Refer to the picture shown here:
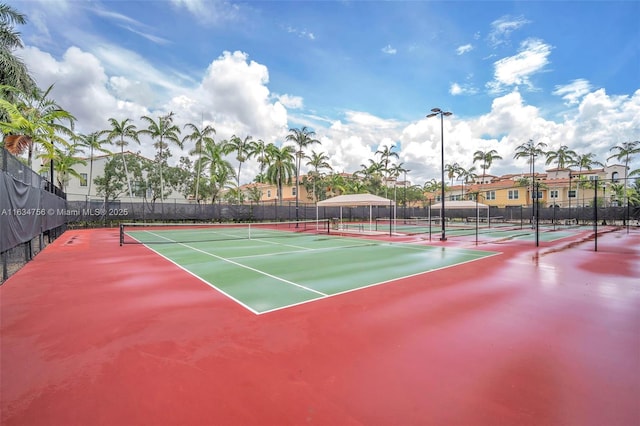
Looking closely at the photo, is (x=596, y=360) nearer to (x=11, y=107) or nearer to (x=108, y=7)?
(x=108, y=7)

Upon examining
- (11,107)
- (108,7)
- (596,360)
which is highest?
(108,7)

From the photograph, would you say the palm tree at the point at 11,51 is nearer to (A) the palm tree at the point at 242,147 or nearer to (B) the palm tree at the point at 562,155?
(A) the palm tree at the point at 242,147

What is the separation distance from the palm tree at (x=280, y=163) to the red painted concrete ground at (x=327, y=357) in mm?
32324

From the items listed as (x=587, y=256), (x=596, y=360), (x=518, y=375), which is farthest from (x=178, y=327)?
(x=587, y=256)

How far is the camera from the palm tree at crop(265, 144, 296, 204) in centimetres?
3828

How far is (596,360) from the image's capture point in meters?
3.80

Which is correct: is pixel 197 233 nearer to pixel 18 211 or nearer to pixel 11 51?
pixel 11 51

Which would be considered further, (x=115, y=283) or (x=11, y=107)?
(x=11, y=107)

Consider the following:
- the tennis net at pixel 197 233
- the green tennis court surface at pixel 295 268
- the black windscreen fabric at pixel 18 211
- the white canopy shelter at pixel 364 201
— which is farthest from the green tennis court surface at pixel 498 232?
the black windscreen fabric at pixel 18 211

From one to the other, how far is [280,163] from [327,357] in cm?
3601

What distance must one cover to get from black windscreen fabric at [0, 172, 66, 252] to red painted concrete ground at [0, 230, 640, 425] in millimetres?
1411

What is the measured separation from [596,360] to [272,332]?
421 centimetres

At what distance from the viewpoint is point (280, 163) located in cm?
3859

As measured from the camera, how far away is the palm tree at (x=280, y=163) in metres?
38.3
